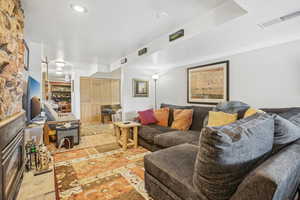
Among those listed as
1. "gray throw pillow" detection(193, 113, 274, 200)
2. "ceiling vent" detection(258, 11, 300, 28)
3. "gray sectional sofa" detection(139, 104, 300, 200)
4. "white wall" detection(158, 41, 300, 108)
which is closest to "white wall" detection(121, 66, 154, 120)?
"white wall" detection(158, 41, 300, 108)

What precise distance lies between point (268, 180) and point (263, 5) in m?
1.58

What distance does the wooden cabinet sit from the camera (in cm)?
604

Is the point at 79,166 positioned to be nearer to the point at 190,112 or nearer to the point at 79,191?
the point at 79,191

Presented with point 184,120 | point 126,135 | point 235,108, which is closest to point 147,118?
point 126,135

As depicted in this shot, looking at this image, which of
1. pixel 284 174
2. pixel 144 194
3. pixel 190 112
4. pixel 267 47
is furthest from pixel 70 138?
pixel 267 47

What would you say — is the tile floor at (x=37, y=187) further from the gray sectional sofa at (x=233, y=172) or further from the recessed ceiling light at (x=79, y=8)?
the recessed ceiling light at (x=79, y=8)

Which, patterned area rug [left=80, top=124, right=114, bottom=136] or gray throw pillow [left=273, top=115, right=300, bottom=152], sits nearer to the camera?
gray throw pillow [left=273, top=115, right=300, bottom=152]

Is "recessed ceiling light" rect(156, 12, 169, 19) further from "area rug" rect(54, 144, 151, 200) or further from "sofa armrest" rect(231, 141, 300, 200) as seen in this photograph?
"area rug" rect(54, 144, 151, 200)

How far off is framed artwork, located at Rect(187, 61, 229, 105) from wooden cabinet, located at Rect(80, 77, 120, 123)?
12.8 ft

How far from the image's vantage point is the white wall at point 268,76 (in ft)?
7.52

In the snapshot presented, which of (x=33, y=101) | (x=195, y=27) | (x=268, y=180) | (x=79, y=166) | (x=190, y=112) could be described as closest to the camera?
(x=268, y=180)

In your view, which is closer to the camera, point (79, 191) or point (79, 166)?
point (79, 191)

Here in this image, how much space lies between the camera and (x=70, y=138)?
10.6ft

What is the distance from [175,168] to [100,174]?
1.28 m
